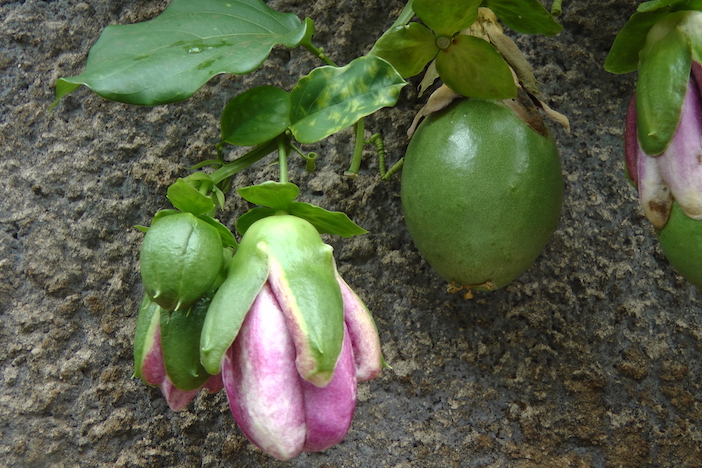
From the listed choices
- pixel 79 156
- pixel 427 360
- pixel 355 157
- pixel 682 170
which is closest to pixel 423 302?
pixel 427 360

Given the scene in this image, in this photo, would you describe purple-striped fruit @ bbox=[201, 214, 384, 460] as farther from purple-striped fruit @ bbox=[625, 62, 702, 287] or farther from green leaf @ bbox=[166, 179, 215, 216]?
purple-striped fruit @ bbox=[625, 62, 702, 287]

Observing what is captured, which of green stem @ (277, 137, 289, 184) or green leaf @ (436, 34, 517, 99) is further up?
green leaf @ (436, 34, 517, 99)

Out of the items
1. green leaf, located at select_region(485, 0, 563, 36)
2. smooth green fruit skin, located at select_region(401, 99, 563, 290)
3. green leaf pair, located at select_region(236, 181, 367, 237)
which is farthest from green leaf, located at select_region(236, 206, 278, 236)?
green leaf, located at select_region(485, 0, 563, 36)

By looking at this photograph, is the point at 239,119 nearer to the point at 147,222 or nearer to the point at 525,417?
the point at 147,222

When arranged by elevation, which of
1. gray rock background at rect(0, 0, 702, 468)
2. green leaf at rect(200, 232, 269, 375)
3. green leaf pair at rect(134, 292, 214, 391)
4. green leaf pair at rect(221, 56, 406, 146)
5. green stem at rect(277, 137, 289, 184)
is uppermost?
green leaf pair at rect(221, 56, 406, 146)

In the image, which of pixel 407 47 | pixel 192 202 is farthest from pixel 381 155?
pixel 192 202

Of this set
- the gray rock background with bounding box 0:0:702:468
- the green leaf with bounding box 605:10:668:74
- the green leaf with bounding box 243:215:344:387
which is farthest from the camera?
the gray rock background with bounding box 0:0:702:468
